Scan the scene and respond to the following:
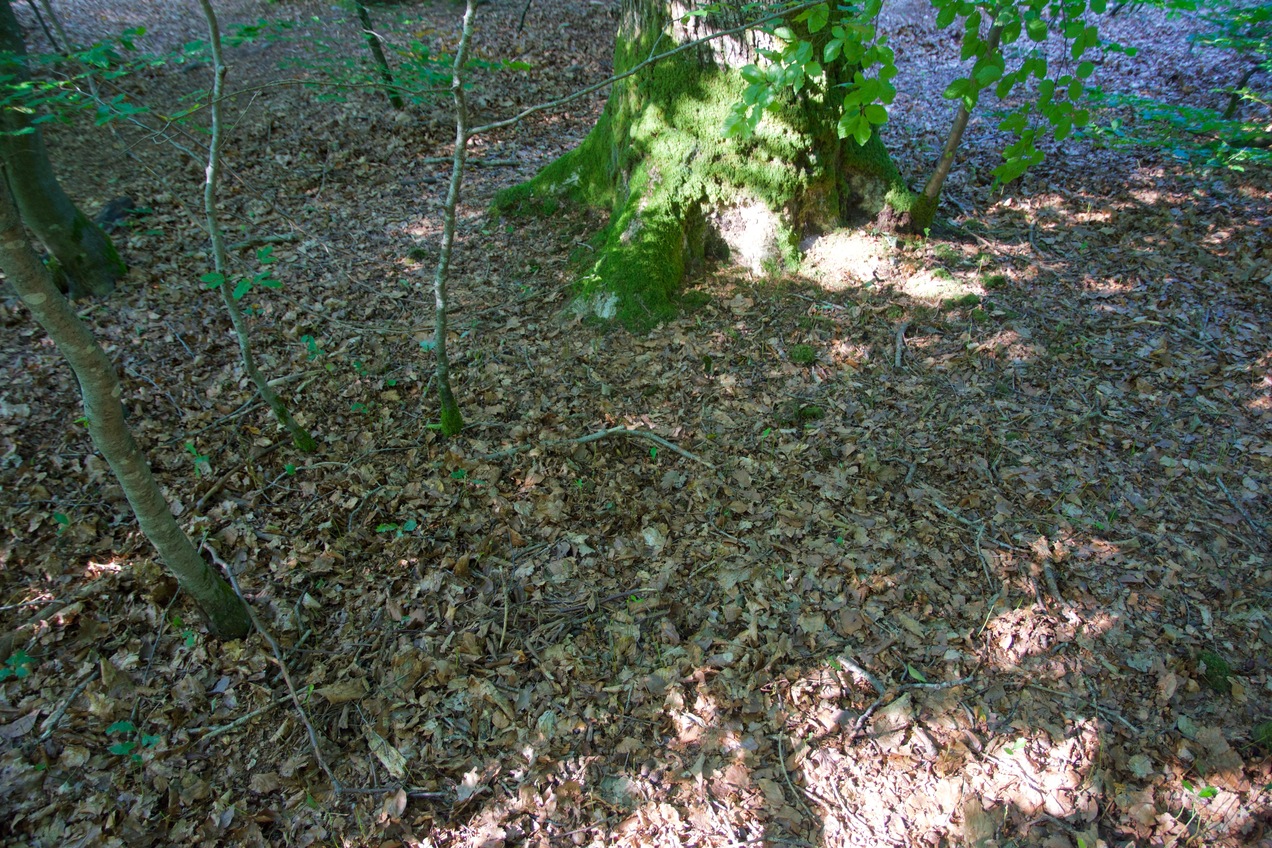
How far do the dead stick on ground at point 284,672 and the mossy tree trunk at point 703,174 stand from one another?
118 inches

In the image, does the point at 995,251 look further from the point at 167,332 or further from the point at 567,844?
the point at 167,332

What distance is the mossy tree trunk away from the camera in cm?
486

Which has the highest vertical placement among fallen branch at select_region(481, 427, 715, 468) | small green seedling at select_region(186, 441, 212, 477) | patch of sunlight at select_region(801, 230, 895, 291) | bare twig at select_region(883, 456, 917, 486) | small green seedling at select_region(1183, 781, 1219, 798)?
patch of sunlight at select_region(801, 230, 895, 291)

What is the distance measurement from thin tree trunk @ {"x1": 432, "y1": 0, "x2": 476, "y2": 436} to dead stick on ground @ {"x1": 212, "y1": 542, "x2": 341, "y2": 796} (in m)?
1.43

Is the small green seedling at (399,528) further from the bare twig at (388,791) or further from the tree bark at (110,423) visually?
the bare twig at (388,791)

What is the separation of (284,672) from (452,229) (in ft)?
7.96

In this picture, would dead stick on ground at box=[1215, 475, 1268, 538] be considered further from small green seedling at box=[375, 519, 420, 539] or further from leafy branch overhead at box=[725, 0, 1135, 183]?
small green seedling at box=[375, 519, 420, 539]

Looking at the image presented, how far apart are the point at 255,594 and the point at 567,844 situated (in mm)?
2111

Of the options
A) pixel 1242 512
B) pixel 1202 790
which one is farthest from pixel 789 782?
pixel 1242 512

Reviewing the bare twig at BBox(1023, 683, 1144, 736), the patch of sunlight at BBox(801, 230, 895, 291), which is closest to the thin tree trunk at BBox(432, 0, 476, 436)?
the patch of sunlight at BBox(801, 230, 895, 291)

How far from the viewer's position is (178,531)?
2896 millimetres

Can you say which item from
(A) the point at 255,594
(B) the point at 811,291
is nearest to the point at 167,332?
(A) the point at 255,594

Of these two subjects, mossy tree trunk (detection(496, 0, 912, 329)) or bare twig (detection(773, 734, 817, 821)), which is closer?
bare twig (detection(773, 734, 817, 821))

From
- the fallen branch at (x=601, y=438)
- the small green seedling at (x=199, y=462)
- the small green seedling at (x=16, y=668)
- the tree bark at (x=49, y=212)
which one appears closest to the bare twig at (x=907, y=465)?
the fallen branch at (x=601, y=438)
